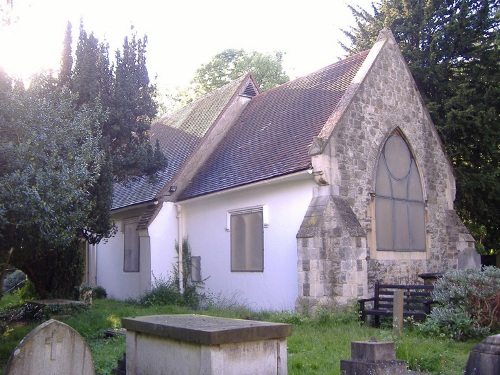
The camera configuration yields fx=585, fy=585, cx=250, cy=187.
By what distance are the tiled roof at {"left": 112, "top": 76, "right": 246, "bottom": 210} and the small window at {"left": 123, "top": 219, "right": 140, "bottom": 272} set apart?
90cm

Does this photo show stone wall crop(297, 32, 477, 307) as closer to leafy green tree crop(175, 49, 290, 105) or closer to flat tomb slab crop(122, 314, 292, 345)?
flat tomb slab crop(122, 314, 292, 345)

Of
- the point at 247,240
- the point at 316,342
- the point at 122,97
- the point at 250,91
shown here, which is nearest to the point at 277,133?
the point at 247,240

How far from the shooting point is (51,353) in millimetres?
7324

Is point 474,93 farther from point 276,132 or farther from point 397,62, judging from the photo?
point 276,132

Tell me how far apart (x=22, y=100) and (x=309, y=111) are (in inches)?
350

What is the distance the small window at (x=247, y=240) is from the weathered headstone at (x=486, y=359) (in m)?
9.29

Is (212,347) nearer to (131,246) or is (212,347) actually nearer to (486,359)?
(486,359)

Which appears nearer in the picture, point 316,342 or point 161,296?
point 316,342

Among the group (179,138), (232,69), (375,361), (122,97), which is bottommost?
(375,361)

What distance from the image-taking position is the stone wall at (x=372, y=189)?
1390cm

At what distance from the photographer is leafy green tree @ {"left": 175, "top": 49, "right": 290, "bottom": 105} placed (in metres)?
40.8

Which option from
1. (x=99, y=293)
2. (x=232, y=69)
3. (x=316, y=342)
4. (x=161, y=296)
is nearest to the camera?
(x=316, y=342)

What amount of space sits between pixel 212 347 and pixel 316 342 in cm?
436

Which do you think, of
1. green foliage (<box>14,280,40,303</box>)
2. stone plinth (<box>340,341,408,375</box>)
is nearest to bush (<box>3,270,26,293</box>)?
green foliage (<box>14,280,40,303</box>)
